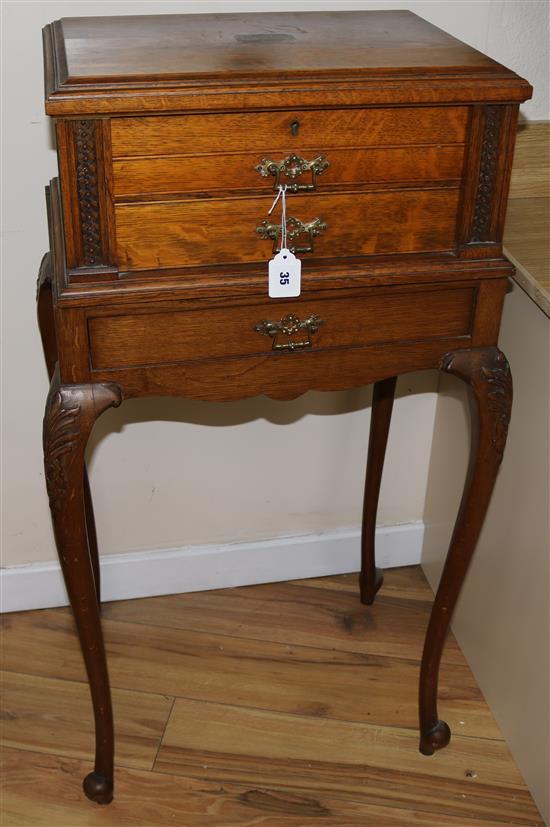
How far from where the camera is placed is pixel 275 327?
1.25 metres

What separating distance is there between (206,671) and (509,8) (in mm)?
1199

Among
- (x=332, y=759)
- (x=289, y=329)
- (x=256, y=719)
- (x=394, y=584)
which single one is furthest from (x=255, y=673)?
(x=289, y=329)

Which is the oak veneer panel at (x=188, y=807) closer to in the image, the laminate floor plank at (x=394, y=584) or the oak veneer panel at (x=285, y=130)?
the laminate floor plank at (x=394, y=584)

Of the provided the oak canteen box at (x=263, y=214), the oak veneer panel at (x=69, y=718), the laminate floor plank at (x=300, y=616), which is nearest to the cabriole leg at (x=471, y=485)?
the oak canteen box at (x=263, y=214)

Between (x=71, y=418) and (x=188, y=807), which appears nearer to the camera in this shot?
(x=71, y=418)

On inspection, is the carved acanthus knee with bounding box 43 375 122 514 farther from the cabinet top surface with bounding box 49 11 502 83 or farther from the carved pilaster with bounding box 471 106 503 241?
the carved pilaster with bounding box 471 106 503 241

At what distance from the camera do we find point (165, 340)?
124 cm

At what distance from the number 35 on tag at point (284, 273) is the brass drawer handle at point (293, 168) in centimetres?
8

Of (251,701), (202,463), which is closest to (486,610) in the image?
(251,701)

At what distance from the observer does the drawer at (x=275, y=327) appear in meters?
1.23

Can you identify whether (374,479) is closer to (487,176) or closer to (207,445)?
(207,445)

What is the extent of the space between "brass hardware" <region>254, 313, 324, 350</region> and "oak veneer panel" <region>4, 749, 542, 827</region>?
28.6 inches

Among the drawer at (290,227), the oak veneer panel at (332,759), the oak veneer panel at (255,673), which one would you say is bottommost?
the oak veneer panel at (255,673)

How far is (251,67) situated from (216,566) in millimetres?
1056
